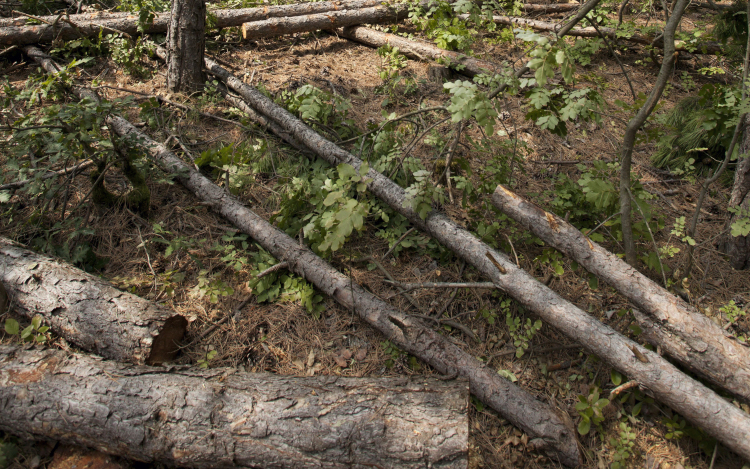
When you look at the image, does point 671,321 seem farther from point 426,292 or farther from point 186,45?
point 186,45

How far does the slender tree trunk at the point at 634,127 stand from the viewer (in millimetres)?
2449

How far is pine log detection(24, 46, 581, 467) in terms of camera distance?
2.26 metres

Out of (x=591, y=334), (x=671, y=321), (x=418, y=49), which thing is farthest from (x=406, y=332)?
(x=418, y=49)

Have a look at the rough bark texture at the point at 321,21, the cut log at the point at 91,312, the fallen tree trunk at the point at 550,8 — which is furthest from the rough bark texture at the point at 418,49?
the cut log at the point at 91,312

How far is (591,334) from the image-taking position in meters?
2.44

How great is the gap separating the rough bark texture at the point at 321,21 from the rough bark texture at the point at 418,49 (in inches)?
6.2

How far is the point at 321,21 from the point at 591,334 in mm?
5214

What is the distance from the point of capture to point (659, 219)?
10.3 feet

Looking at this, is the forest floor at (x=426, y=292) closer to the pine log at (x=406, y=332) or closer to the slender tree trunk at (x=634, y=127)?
the pine log at (x=406, y=332)

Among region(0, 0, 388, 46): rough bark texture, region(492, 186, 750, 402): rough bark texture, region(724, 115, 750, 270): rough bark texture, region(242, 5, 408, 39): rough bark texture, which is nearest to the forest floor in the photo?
region(724, 115, 750, 270): rough bark texture

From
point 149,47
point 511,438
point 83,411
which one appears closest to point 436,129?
point 511,438

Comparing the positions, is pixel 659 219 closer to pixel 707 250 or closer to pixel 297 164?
pixel 707 250

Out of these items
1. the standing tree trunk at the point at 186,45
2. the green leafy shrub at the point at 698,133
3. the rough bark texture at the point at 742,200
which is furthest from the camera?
the standing tree trunk at the point at 186,45

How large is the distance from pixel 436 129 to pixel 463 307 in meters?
1.79
